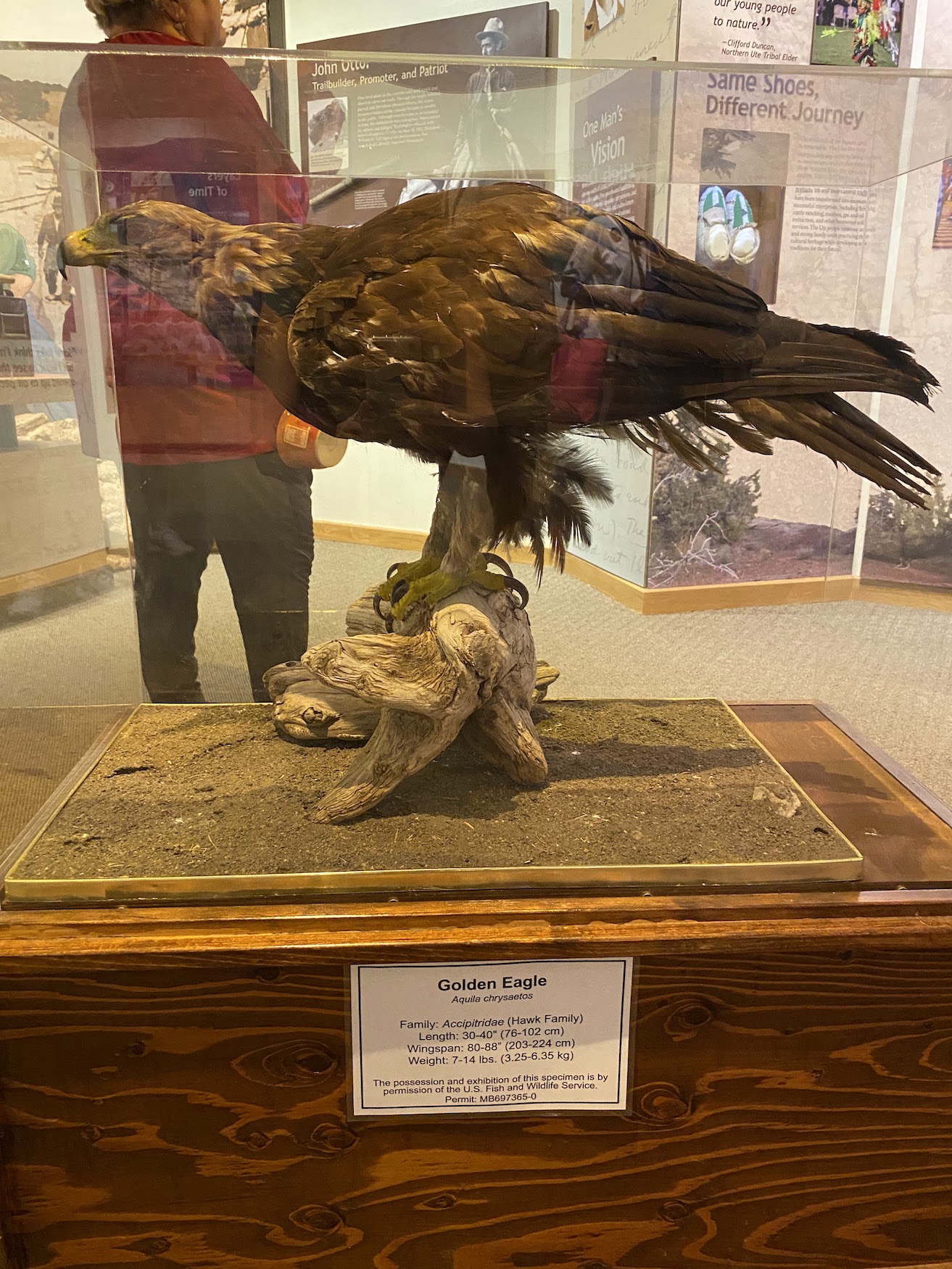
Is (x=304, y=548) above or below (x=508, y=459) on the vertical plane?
below

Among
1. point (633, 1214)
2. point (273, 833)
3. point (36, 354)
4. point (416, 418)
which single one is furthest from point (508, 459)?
point (633, 1214)

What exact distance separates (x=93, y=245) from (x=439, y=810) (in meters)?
0.98

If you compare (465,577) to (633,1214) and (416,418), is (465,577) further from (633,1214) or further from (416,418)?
(633,1214)

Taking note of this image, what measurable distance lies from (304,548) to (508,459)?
20.6 inches

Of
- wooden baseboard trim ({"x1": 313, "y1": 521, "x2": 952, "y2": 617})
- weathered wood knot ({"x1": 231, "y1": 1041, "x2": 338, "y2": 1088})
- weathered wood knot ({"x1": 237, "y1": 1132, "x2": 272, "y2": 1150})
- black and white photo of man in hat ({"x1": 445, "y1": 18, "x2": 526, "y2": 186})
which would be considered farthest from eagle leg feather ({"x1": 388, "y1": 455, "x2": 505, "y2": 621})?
weathered wood knot ({"x1": 237, "y1": 1132, "x2": 272, "y2": 1150})

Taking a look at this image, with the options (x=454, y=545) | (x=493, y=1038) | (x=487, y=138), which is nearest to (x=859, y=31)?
(x=487, y=138)

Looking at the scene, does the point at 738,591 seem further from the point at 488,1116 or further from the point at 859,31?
the point at 859,31

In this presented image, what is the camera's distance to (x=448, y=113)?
1157 mm

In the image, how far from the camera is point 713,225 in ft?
4.13

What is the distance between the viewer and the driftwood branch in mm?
1181

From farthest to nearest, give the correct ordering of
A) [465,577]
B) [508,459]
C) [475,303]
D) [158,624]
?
[158,624] < [465,577] < [508,459] < [475,303]

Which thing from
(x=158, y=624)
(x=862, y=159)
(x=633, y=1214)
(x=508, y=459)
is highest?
(x=862, y=159)

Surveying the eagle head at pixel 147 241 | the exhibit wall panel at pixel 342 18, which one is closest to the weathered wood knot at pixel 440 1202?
the eagle head at pixel 147 241

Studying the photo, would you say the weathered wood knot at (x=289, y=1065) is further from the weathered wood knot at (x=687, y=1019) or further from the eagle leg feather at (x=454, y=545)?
the eagle leg feather at (x=454, y=545)
